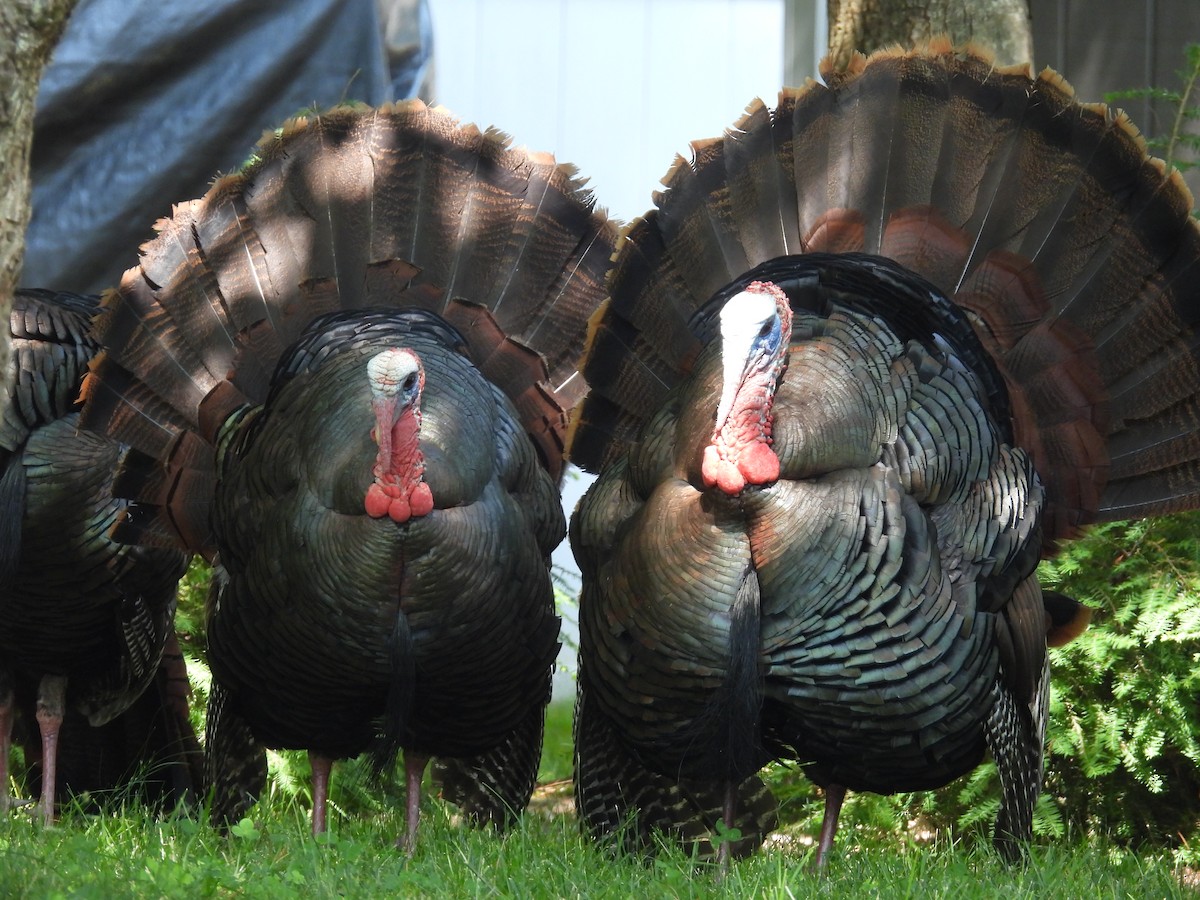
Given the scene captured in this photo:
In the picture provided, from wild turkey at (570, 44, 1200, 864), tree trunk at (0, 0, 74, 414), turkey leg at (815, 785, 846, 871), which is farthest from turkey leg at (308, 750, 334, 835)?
tree trunk at (0, 0, 74, 414)

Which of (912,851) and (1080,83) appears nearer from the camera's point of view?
(912,851)

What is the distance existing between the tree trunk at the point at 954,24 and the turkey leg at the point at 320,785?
2.99 m

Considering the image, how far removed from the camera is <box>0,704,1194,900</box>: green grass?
3.48 meters

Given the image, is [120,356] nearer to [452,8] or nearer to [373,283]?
[373,283]

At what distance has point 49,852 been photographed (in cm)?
387

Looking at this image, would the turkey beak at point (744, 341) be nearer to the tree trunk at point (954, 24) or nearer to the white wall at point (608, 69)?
the tree trunk at point (954, 24)

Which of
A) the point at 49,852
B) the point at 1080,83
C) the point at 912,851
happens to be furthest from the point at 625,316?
the point at 1080,83

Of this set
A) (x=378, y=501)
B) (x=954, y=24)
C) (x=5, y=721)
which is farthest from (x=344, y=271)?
(x=954, y=24)

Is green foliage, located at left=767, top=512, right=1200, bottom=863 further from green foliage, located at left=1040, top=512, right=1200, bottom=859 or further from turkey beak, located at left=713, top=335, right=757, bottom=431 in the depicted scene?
turkey beak, located at left=713, top=335, right=757, bottom=431

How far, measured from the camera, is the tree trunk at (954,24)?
18.6ft

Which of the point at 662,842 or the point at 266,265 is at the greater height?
the point at 266,265

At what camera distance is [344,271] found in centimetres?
511

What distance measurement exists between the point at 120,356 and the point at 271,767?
5.91 ft

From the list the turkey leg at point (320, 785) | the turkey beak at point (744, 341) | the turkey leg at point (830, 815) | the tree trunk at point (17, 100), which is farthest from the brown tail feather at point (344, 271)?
the tree trunk at point (17, 100)
